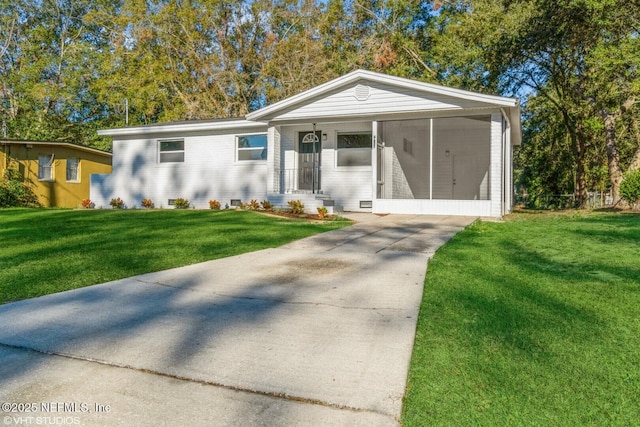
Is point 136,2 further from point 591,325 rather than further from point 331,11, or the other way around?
point 591,325

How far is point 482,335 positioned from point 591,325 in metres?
0.77

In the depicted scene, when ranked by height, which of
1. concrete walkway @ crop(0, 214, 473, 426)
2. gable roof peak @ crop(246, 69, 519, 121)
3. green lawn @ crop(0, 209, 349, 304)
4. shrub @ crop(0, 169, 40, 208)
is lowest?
concrete walkway @ crop(0, 214, 473, 426)

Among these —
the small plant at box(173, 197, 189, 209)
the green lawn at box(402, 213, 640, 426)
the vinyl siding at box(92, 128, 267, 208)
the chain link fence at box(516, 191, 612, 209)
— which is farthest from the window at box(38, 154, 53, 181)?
the chain link fence at box(516, 191, 612, 209)

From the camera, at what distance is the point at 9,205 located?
1723 centimetres

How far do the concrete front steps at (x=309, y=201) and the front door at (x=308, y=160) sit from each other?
2.09 feet

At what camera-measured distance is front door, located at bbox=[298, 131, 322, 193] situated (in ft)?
43.9

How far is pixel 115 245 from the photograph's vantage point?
6.19 m

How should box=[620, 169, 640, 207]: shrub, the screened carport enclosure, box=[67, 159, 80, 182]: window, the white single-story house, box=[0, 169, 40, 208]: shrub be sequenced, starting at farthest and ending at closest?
box=[67, 159, 80, 182]: window
box=[0, 169, 40, 208]: shrub
box=[620, 169, 640, 207]: shrub
the screened carport enclosure
the white single-story house

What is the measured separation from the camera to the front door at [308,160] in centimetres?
1338

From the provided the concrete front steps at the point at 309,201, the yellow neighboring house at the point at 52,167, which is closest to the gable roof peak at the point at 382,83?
the concrete front steps at the point at 309,201

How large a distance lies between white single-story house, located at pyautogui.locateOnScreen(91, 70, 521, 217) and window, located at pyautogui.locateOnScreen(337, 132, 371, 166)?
3 cm

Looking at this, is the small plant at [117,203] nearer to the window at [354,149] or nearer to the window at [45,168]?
the window at [45,168]

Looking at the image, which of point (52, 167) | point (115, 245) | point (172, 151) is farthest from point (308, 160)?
point (52, 167)

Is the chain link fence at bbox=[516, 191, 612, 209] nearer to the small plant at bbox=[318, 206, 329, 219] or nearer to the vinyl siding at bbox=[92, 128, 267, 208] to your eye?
the small plant at bbox=[318, 206, 329, 219]
